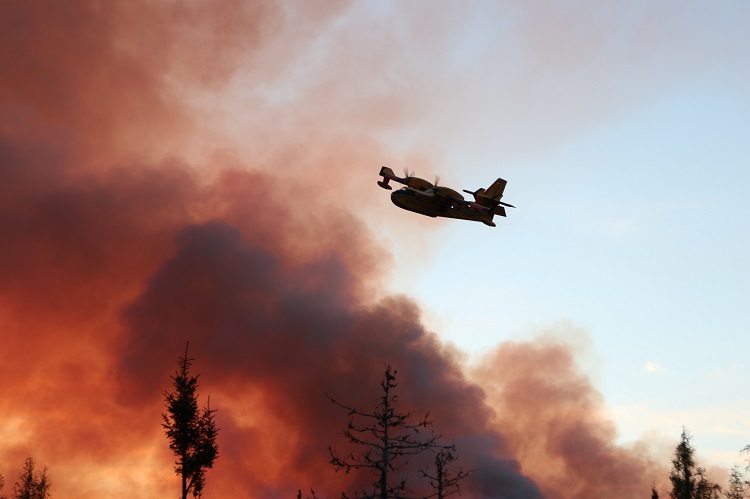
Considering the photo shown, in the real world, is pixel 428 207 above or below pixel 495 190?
below

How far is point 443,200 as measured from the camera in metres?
102

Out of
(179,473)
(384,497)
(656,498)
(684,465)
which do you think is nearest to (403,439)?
(384,497)

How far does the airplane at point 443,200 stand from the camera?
101 meters

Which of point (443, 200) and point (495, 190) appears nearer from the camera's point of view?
point (443, 200)

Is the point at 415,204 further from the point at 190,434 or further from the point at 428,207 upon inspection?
the point at 190,434

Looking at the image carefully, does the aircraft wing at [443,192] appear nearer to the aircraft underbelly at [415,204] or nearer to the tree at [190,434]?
the aircraft underbelly at [415,204]

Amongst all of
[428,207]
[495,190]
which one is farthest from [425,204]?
[495,190]

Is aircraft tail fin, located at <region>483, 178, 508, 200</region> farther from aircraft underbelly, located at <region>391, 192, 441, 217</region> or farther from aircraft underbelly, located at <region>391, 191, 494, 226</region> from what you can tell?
aircraft underbelly, located at <region>391, 192, 441, 217</region>

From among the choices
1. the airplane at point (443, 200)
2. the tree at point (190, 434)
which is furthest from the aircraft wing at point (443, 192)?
the tree at point (190, 434)

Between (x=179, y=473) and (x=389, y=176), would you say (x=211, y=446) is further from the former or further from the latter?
(x=389, y=176)

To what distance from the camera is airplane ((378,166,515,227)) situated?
10075cm

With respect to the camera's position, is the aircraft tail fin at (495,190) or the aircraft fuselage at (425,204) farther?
the aircraft tail fin at (495,190)

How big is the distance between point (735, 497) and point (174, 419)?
7067 centimetres

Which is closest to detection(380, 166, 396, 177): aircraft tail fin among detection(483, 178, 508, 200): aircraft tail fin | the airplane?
the airplane
